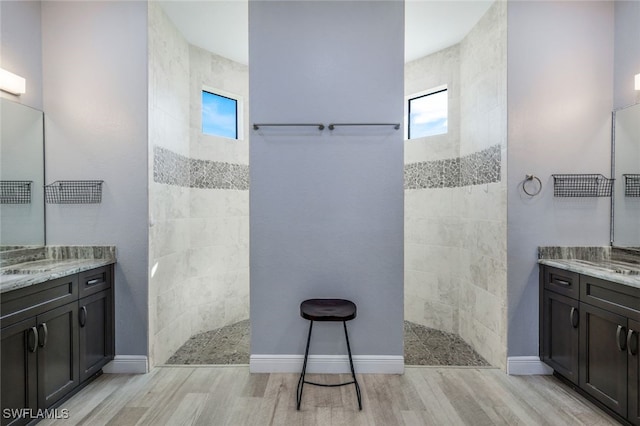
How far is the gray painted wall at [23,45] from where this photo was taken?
2.14 m

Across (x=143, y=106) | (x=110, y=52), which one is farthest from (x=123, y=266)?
(x=110, y=52)

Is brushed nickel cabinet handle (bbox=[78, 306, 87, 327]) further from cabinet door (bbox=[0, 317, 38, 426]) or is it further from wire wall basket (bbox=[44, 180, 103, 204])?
wire wall basket (bbox=[44, 180, 103, 204])

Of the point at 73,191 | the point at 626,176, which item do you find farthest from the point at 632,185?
the point at 73,191

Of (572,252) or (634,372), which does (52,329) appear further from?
(572,252)

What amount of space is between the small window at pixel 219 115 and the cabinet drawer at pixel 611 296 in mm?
3324

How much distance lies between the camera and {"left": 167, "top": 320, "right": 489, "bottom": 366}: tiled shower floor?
260 cm

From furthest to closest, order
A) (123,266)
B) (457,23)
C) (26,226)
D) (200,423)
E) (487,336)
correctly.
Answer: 1. (457,23)
2. (487,336)
3. (123,266)
4. (26,226)
5. (200,423)

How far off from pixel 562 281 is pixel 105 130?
3.39 meters

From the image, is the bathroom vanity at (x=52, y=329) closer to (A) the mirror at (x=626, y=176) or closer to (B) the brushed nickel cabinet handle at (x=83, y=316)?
(B) the brushed nickel cabinet handle at (x=83, y=316)

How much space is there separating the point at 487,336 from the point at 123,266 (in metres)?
2.87

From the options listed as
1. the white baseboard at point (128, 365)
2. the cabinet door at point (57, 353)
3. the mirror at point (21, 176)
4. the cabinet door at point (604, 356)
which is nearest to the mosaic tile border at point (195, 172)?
the mirror at point (21, 176)

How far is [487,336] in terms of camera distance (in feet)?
8.56

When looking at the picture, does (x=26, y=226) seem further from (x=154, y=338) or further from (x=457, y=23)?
(x=457, y=23)

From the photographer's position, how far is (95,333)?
7.26 feet
